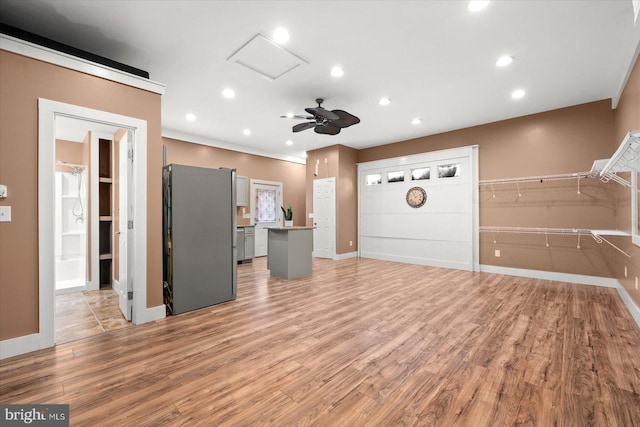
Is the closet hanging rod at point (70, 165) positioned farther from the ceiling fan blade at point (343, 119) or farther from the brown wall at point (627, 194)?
the brown wall at point (627, 194)

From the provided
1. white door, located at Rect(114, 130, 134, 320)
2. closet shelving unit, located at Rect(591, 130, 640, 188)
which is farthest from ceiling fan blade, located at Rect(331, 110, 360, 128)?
closet shelving unit, located at Rect(591, 130, 640, 188)

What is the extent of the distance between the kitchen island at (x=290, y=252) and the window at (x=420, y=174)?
10.0 feet

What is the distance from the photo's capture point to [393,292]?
4234 millimetres

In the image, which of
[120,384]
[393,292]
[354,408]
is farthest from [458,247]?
[120,384]

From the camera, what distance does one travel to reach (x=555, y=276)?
16.2 ft

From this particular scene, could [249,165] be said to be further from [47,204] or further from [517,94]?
[517,94]

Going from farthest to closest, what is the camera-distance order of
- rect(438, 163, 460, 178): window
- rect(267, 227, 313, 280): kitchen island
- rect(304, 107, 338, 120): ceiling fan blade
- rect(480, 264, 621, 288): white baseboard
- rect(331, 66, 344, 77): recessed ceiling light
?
rect(438, 163, 460, 178): window, rect(267, 227, 313, 280): kitchen island, rect(480, 264, 621, 288): white baseboard, rect(304, 107, 338, 120): ceiling fan blade, rect(331, 66, 344, 77): recessed ceiling light

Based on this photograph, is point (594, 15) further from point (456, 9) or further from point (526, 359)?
point (526, 359)

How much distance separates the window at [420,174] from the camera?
21.5 ft

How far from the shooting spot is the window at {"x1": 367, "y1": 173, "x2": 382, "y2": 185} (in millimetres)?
7480

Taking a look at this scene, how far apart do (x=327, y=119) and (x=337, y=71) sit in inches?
26.8

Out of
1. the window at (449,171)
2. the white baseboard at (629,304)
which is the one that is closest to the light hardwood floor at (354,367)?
the white baseboard at (629,304)

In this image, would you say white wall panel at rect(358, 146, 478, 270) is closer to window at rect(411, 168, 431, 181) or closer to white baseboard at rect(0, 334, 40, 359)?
window at rect(411, 168, 431, 181)

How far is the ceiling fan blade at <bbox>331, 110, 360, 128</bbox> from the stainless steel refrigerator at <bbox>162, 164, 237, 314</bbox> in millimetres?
1715
